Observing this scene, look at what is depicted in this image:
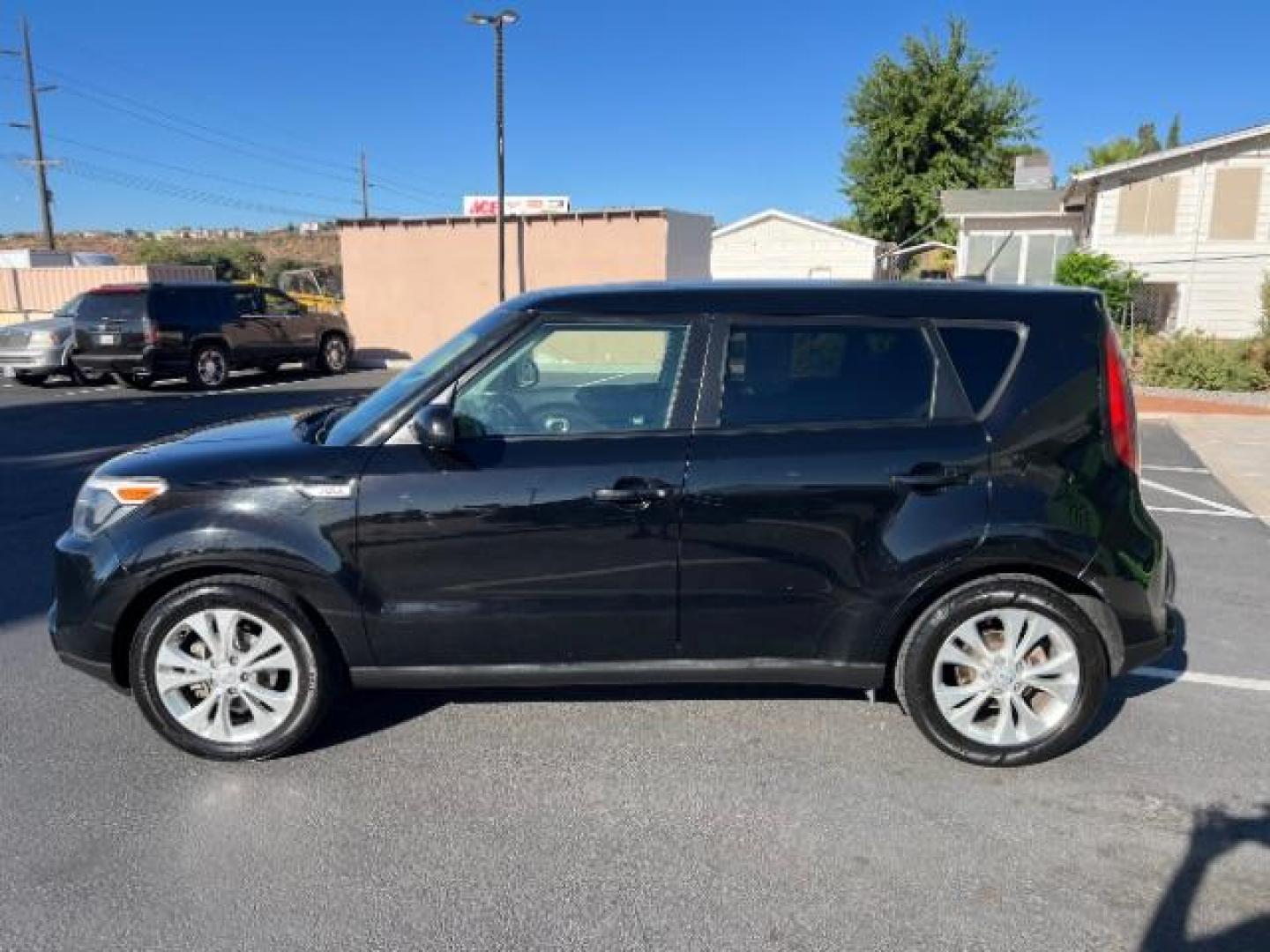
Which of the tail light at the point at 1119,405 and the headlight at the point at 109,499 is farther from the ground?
the tail light at the point at 1119,405

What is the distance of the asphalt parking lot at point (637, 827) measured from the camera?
2545 mm

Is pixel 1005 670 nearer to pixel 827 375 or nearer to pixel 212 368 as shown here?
pixel 827 375

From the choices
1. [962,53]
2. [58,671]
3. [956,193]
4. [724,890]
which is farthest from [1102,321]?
[962,53]

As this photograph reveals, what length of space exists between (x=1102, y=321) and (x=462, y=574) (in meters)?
2.52

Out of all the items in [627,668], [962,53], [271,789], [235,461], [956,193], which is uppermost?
[962,53]

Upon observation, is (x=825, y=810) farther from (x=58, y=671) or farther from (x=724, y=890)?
(x=58, y=671)

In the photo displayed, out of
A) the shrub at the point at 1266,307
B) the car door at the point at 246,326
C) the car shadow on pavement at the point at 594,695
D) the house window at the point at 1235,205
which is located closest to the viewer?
the car shadow on pavement at the point at 594,695

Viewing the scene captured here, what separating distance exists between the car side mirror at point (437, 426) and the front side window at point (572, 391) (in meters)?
0.11

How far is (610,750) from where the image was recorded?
3.49 m

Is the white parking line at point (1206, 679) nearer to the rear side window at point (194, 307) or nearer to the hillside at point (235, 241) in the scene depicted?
the rear side window at point (194, 307)

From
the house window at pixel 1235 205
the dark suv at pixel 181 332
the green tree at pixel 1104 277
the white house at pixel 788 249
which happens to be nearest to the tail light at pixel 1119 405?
the dark suv at pixel 181 332

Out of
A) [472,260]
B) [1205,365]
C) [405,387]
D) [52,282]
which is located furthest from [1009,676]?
[52,282]

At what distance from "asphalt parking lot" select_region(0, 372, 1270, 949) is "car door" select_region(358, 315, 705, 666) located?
485 millimetres

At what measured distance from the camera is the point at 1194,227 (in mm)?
20594
